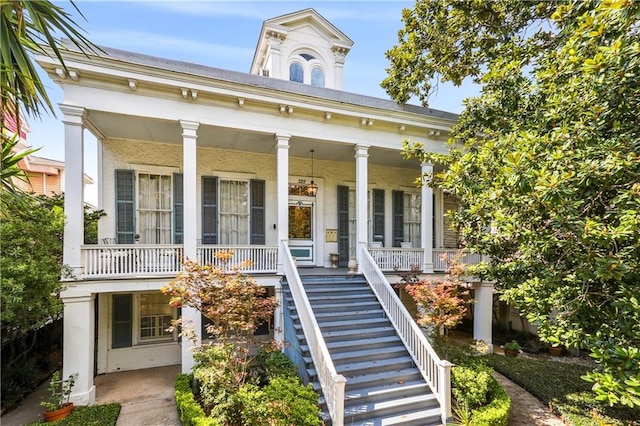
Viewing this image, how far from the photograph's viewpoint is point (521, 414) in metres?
5.70

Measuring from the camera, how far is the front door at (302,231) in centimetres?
984

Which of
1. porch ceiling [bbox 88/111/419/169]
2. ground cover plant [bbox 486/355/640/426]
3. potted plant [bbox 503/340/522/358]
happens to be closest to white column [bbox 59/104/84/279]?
porch ceiling [bbox 88/111/419/169]

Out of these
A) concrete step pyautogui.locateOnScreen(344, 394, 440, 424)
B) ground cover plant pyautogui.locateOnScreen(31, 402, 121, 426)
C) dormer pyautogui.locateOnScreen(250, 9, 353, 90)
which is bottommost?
ground cover plant pyautogui.locateOnScreen(31, 402, 121, 426)

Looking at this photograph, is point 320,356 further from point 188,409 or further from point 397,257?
point 397,257

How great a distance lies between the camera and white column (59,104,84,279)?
5879mm

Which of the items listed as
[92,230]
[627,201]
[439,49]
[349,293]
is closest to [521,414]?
[349,293]

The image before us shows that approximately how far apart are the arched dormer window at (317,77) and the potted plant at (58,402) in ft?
34.5

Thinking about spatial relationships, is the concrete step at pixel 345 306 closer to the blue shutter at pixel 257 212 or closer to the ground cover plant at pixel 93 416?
the blue shutter at pixel 257 212

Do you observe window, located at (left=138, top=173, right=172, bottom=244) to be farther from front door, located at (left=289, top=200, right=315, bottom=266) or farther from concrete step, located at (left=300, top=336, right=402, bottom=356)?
concrete step, located at (left=300, top=336, right=402, bottom=356)

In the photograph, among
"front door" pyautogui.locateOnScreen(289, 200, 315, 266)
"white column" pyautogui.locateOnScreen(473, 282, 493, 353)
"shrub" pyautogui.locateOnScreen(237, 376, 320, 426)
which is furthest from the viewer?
"front door" pyautogui.locateOnScreen(289, 200, 315, 266)

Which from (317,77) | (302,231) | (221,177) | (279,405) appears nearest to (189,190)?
(221,177)

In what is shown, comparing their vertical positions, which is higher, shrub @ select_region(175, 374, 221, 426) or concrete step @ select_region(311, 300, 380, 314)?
concrete step @ select_region(311, 300, 380, 314)

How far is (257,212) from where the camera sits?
918 cm

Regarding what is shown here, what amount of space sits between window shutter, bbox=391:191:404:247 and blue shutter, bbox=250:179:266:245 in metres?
4.62
